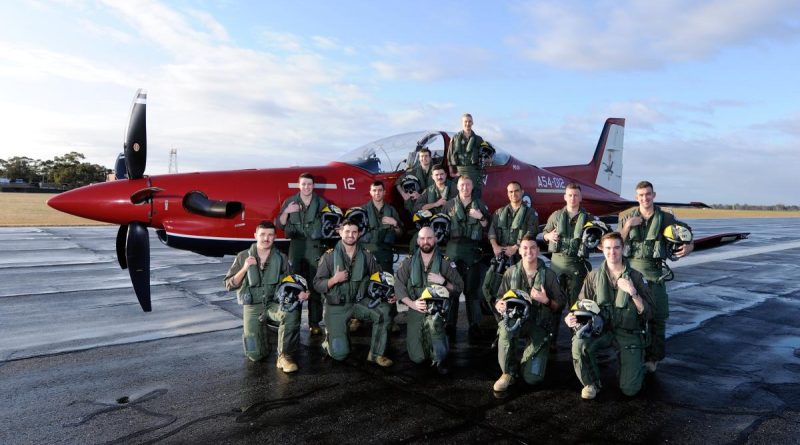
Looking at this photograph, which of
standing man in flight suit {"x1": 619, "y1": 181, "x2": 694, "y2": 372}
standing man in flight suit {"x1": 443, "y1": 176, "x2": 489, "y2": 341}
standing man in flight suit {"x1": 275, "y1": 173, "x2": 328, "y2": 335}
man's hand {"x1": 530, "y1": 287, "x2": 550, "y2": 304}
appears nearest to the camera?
man's hand {"x1": 530, "y1": 287, "x2": 550, "y2": 304}

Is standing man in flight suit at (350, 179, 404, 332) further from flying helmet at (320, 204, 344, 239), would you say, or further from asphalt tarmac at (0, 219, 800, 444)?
asphalt tarmac at (0, 219, 800, 444)

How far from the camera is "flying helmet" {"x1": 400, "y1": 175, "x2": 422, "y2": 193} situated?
698 centimetres

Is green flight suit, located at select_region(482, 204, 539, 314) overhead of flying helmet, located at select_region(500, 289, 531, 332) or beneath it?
overhead

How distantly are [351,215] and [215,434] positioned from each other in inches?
120

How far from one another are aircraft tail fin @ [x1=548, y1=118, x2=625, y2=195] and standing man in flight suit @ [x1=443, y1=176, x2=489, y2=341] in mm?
7888

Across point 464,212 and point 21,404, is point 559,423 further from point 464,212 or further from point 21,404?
point 21,404

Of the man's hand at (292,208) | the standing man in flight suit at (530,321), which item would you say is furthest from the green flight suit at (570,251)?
the man's hand at (292,208)

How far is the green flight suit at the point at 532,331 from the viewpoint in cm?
481

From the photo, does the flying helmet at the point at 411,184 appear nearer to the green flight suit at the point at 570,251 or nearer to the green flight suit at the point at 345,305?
the green flight suit at the point at 345,305

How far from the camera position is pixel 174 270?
12203 mm

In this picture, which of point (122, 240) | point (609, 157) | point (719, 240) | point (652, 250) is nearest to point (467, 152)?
point (652, 250)

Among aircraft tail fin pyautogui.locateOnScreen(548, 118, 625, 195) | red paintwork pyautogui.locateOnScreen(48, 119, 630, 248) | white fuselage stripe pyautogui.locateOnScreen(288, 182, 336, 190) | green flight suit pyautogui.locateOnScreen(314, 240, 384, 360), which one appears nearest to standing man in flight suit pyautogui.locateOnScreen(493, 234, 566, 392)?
green flight suit pyautogui.locateOnScreen(314, 240, 384, 360)

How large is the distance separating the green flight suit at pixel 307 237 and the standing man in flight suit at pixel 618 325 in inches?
128

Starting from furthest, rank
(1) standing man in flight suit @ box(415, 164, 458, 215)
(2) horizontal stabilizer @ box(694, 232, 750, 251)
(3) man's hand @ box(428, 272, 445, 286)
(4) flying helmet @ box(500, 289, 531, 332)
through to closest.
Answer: (2) horizontal stabilizer @ box(694, 232, 750, 251) < (1) standing man in flight suit @ box(415, 164, 458, 215) < (3) man's hand @ box(428, 272, 445, 286) < (4) flying helmet @ box(500, 289, 531, 332)
